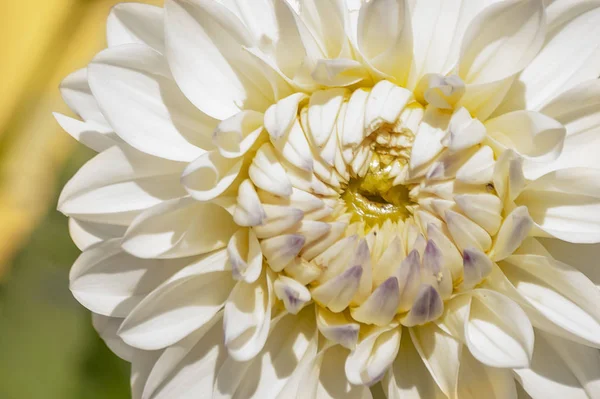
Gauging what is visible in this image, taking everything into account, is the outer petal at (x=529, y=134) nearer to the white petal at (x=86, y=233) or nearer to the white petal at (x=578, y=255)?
the white petal at (x=578, y=255)

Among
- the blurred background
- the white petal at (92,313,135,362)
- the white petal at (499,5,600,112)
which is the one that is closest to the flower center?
the white petal at (499,5,600,112)

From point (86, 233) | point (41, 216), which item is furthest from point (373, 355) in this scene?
point (41, 216)

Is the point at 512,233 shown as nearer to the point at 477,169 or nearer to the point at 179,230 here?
the point at 477,169

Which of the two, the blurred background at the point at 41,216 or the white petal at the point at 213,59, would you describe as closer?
the white petal at the point at 213,59

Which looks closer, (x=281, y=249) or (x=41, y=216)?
(x=281, y=249)

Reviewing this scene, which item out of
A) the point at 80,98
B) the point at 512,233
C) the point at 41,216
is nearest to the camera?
the point at 512,233

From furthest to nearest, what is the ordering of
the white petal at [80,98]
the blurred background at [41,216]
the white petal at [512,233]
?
1. the blurred background at [41,216]
2. the white petal at [80,98]
3. the white petal at [512,233]

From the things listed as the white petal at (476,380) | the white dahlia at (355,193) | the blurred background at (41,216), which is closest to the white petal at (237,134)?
the white dahlia at (355,193)
